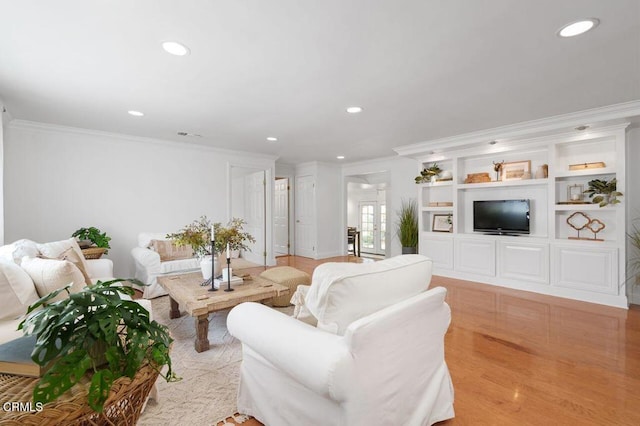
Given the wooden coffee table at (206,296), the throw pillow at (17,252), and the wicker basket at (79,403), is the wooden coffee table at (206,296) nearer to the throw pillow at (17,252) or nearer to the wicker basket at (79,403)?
the throw pillow at (17,252)

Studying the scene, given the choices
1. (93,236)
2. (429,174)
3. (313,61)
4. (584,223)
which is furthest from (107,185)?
(584,223)

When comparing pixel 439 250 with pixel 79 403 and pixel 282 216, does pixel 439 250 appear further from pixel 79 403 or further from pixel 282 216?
pixel 79 403

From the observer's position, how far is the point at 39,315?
34.2 inches

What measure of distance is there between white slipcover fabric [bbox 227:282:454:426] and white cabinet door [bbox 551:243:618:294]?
358cm

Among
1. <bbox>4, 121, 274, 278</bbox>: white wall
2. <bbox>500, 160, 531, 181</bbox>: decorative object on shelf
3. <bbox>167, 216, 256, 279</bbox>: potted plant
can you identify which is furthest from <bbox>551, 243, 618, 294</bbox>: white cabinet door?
<bbox>4, 121, 274, 278</bbox>: white wall

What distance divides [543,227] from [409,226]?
85.8 inches

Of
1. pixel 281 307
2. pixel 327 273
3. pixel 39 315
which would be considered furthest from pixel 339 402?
pixel 281 307

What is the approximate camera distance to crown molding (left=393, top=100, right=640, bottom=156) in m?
3.47

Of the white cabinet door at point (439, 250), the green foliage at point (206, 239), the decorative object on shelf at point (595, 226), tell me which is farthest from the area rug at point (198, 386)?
the decorative object on shelf at point (595, 226)

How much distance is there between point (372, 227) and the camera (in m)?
9.16

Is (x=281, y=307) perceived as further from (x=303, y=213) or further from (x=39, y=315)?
(x=303, y=213)

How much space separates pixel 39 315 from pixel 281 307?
3082mm

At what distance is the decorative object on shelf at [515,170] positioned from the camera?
188 inches

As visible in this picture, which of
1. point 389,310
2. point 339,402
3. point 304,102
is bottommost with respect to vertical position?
point 339,402
